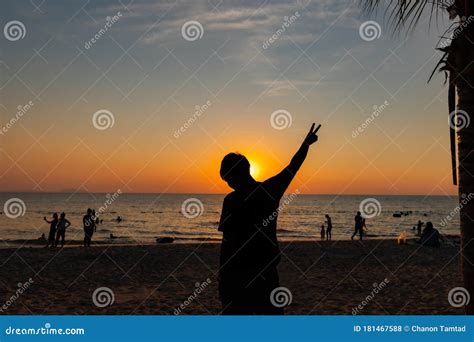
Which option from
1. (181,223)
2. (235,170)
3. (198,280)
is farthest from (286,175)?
(181,223)

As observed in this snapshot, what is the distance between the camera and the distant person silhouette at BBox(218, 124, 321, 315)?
3100 mm

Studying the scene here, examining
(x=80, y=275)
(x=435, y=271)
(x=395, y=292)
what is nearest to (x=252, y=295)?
(x=395, y=292)

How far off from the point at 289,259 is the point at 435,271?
610 cm

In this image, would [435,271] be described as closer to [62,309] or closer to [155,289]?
[155,289]

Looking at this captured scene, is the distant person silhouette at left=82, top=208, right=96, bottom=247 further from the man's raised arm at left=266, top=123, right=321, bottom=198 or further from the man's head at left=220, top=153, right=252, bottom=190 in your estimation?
the man's raised arm at left=266, top=123, right=321, bottom=198

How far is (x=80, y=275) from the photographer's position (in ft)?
51.2

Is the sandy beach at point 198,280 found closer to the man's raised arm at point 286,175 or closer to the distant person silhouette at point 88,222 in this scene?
the distant person silhouette at point 88,222

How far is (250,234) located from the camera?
123 inches

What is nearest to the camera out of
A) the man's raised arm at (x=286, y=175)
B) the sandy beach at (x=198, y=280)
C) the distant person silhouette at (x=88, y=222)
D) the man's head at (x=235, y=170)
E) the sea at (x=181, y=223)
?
the man's raised arm at (x=286, y=175)

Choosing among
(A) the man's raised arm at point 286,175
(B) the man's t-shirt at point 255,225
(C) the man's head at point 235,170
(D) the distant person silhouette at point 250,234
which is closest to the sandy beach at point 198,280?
(D) the distant person silhouette at point 250,234

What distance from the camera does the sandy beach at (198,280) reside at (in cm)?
1052

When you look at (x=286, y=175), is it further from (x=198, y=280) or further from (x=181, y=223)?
(x=181, y=223)

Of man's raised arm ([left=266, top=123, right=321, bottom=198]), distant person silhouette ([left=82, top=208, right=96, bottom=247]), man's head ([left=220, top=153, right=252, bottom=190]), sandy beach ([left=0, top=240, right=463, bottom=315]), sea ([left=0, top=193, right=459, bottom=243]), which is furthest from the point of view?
sea ([left=0, top=193, right=459, bottom=243])

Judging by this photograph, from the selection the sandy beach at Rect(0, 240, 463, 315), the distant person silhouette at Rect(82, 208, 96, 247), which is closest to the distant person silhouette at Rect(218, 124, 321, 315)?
the sandy beach at Rect(0, 240, 463, 315)
